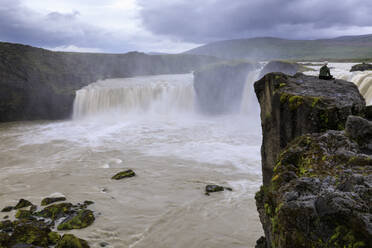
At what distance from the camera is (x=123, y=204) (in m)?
11.4

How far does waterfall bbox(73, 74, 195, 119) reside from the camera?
40.4 m

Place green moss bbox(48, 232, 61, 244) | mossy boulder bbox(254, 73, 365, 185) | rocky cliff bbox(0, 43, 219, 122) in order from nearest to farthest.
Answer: mossy boulder bbox(254, 73, 365, 185)
green moss bbox(48, 232, 61, 244)
rocky cliff bbox(0, 43, 219, 122)

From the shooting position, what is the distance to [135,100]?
137 feet

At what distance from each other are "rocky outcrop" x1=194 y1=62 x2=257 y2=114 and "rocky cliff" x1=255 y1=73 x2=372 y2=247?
117 ft

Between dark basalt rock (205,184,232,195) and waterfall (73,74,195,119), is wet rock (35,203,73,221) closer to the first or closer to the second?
dark basalt rock (205,184,232,195)

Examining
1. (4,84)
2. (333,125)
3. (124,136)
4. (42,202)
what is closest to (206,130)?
(124,136)

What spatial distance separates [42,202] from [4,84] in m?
32.7

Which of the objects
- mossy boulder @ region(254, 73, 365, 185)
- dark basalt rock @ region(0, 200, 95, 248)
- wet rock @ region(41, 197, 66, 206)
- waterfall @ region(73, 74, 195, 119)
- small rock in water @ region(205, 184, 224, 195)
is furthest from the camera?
waterfall @ region(73, 74, 195, 119)

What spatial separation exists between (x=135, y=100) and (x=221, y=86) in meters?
13.1

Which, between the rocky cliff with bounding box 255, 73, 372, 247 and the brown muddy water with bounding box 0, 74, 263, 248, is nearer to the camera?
the rocky cliff with bounding box 255, 73, 372, 247

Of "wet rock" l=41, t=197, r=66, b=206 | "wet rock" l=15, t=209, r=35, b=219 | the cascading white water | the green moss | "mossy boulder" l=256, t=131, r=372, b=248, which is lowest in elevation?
"wet rock" l=41, t=197, r=66, b=206

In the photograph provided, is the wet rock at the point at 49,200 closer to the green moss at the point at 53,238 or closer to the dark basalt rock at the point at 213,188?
the green moss at the point at 53,238

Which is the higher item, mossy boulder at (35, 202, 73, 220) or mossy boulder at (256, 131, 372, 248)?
mossy boulder at (256, 131, 372, 248)

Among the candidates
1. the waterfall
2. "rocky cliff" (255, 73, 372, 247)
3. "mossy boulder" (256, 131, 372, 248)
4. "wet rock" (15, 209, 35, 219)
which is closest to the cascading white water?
the waterfall
